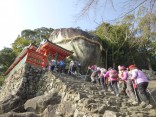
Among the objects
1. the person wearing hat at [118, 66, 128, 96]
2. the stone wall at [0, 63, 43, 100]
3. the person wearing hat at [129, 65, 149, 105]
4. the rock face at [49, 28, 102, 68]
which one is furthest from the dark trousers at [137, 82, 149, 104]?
the rock face at [49, 28, 102, 68]

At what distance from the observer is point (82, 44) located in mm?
26016

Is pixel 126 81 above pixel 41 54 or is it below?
below

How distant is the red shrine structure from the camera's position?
16.2 m

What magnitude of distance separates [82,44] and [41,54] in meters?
9.61

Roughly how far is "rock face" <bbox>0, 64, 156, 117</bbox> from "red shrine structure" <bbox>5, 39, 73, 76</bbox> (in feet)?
2.33

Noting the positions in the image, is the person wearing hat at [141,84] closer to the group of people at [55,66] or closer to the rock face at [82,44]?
the group of people at [55,66]

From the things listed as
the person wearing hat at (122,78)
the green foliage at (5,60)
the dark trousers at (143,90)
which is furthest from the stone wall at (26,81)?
the green foliage at (5,60)

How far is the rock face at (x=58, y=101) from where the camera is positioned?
802 centimetres

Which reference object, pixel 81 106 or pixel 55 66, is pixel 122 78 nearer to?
pixel 81 106

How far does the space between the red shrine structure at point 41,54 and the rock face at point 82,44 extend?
4.60 m

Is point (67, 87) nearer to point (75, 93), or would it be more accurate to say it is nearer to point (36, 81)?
point (75, 93)

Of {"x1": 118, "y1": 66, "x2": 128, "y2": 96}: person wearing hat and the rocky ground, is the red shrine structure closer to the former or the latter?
the rocky ground

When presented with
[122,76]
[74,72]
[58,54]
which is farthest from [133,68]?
[58,54]

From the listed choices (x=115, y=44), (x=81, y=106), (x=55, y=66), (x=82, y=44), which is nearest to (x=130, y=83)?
(x=81, y=106)
